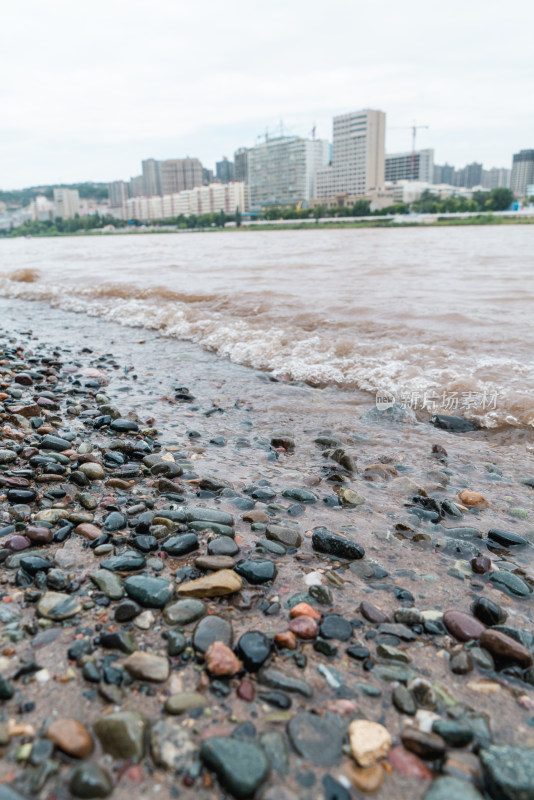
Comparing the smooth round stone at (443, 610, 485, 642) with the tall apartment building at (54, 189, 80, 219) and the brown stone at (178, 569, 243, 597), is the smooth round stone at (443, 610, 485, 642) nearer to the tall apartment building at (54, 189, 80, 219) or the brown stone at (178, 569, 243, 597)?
the brown stone at (178, 569, 243, 597)

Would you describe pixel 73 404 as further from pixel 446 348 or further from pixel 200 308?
pixel 200 308

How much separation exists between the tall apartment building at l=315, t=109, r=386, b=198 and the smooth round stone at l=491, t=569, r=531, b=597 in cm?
17884

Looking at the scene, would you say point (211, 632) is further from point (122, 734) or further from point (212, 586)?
point (122, 734)

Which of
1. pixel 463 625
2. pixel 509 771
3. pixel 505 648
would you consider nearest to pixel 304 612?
pixel 463 625

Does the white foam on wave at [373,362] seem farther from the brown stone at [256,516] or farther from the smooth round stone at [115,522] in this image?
the smooth round stone at [115,522]

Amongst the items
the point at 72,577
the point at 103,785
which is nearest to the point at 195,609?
the point at 72,577

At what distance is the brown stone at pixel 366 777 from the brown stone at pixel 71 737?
2.28 ft

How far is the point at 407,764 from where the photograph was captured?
142 centimetres

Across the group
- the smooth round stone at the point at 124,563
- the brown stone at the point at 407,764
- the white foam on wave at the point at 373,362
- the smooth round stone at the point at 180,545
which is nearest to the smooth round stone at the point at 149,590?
the smooth round stone at the point at 124,563

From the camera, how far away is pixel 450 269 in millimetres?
16969

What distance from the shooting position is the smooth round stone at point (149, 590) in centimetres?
201

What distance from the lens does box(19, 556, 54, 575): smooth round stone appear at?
219 cm

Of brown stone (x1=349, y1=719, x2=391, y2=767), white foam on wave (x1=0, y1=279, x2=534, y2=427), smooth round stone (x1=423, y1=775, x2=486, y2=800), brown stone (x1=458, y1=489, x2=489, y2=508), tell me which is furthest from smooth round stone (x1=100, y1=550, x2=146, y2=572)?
white foam on wave (x1=0, y1=279, x2=534, y2=427)

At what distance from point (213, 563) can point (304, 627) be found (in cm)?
51
